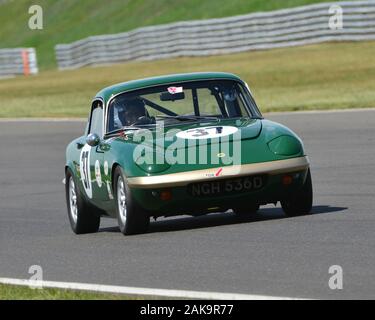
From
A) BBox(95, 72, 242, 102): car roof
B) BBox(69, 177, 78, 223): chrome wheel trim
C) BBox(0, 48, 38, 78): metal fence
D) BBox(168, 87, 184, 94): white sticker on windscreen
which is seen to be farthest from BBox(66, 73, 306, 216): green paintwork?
BBox(0, 48, 38, 78): metal fence

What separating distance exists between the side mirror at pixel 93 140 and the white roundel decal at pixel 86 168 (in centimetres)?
22

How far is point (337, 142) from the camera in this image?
1748cm

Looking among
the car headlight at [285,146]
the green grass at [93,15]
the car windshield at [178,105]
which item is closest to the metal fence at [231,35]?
the green grass at [93,15]

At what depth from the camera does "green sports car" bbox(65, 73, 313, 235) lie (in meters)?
9.48

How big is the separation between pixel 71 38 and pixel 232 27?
15.0 meters

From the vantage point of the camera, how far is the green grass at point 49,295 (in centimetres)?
700

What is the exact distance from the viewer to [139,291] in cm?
709

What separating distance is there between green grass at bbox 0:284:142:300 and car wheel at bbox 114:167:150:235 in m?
1.95
